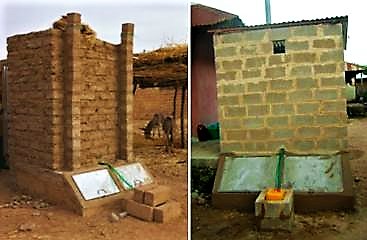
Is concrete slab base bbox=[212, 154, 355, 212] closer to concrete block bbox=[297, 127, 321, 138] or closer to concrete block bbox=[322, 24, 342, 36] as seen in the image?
concrete block bbox=[297, 127, 321, 138]

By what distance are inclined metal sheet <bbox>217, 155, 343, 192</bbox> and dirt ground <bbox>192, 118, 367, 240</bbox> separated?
0.10 meters

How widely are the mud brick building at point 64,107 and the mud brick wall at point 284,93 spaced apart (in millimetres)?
389

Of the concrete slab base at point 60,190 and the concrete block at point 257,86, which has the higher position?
the concrete block at point 257,86

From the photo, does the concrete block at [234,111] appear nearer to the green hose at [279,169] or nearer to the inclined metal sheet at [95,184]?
the green hose at [279,169]

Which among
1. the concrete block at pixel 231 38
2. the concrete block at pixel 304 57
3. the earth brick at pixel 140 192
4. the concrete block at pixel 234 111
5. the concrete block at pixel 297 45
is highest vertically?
the concrete block at pixel 231 38

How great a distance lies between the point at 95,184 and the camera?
1538 mm

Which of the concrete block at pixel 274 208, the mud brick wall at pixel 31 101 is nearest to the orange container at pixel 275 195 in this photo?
the concrete block at pixel 274 208

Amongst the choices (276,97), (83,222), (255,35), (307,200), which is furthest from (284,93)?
(83,222)

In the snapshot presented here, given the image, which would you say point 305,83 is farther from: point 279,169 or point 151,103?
point 151,103

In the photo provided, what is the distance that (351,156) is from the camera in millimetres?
1861

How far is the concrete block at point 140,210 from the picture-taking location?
1.32 metres

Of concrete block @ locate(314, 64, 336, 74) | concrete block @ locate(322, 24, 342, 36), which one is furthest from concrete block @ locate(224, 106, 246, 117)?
concrete block @ locate(322, 24, 342, 36)

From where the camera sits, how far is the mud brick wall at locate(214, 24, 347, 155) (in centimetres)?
169

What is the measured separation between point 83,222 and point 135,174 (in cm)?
28
